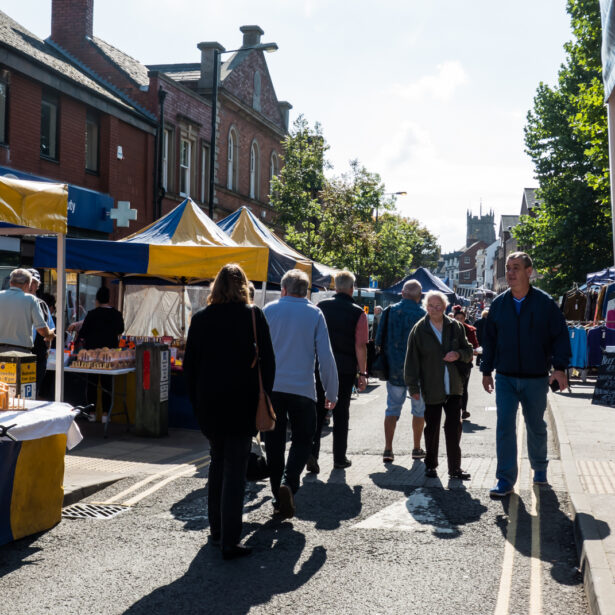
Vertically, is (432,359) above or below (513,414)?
above

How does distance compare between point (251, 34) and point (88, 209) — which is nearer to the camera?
point (88, 209)

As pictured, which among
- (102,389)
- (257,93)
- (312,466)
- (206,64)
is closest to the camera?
(312,466)

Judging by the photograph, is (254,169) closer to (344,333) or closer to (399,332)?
(399,332)

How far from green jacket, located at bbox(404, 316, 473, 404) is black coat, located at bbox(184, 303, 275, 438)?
9.19ft

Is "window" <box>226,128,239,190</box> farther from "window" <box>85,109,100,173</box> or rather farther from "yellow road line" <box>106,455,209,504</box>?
"yellow road line" <box>106,455,209,504</box>

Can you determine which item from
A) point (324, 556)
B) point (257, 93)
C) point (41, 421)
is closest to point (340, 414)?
point (324, 556)

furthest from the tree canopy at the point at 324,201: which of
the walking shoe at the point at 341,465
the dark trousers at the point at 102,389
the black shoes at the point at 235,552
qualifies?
the black shoes at the point at 235,552

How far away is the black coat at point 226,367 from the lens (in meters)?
4.89

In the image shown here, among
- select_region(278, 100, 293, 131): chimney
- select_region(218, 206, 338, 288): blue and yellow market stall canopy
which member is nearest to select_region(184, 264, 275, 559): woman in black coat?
select_region(218, 206, 338, 288): blue and yellow market stall canopy

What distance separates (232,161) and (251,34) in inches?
257

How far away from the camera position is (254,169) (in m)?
36.6

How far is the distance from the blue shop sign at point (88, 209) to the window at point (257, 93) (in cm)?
1527

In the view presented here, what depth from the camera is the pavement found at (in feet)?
15.0

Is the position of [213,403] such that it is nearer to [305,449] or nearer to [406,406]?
[305,449]
